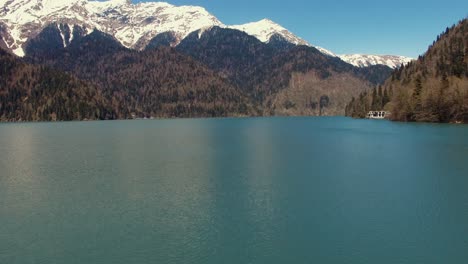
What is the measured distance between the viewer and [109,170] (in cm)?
7288

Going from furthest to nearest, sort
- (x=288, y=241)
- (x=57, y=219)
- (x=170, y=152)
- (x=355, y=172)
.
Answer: (x=170, y=152) < (x=355, y=172) < (x=57, y=219) < (x=288, y=241)

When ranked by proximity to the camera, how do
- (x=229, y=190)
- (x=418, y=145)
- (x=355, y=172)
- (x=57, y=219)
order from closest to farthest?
(x=57, y=219) → (x=229, y=190) → (x=355, y=172) → (x=418, y=145)

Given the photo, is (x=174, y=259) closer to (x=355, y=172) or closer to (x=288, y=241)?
(x=288, y=241)

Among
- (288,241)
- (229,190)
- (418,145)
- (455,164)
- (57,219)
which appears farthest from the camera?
(418,145)

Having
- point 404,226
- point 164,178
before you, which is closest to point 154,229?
point 404,226

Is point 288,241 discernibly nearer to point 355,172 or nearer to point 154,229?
point 154,229

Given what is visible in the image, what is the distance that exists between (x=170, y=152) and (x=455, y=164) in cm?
5706

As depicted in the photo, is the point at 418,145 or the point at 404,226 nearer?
the point at 404,226

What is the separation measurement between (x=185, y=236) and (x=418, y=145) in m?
88.2

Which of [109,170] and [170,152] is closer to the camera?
[109,170]

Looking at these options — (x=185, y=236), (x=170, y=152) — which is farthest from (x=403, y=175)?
(x=170, y=152)

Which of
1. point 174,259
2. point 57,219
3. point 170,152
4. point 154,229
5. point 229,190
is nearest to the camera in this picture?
point 174,259

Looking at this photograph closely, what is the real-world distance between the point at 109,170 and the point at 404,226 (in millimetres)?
48951

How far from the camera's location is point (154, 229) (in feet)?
125
